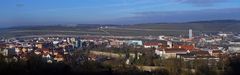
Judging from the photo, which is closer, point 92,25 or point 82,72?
point 82,72

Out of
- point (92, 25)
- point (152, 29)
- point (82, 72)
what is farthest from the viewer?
point (92, 25)

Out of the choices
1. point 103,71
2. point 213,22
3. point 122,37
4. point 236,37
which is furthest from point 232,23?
point 103,71

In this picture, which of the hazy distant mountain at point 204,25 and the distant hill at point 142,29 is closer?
the distant hill at point 142,29

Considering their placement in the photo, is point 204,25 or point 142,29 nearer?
point 204,25

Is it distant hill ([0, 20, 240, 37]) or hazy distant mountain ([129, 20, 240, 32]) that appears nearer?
distant hill ([0, 20, 240, 37])

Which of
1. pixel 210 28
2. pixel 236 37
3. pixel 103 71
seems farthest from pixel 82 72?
pixel 210 28

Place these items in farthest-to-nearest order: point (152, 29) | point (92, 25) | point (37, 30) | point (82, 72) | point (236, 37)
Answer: point (92, 25)
point (152, 29)
point (37, 30)
point (236, 37)
point (82, 72)

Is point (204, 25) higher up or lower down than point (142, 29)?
higher up

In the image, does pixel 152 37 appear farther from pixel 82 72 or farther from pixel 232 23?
pixel 82 72

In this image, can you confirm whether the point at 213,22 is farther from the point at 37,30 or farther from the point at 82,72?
the point at 82,72
